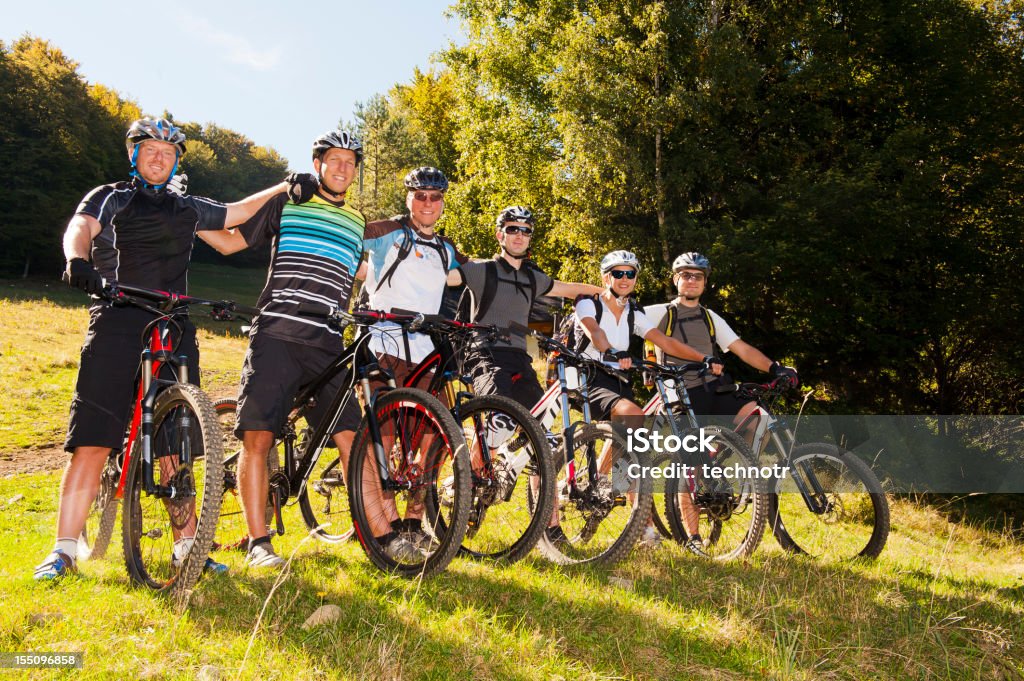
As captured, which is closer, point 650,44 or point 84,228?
point 84,228

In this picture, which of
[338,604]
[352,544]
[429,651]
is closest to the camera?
[429,651]

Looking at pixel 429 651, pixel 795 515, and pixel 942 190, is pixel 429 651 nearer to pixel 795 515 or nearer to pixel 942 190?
pixel 795 515

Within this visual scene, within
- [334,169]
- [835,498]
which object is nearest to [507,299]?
[334,169]

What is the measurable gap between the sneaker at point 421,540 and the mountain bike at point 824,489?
9.51 ft

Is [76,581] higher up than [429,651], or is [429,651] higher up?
[429,651]

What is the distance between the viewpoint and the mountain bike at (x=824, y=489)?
5.77 meters

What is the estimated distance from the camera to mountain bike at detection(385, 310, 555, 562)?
14.5ft

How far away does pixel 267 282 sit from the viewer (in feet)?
15.6

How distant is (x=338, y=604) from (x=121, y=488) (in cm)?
159

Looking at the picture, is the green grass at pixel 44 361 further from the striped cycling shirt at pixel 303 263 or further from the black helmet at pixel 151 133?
the black helmet at pixel 151 133

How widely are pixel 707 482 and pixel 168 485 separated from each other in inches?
157

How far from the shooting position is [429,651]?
323 cm

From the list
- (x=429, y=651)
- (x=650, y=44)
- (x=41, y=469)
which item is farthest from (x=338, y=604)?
(x=650, y=44)

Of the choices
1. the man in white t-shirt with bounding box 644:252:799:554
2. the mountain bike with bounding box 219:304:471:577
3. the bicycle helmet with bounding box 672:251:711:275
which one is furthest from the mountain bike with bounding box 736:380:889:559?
the mountain bike with bounding box 219:304:471:577
